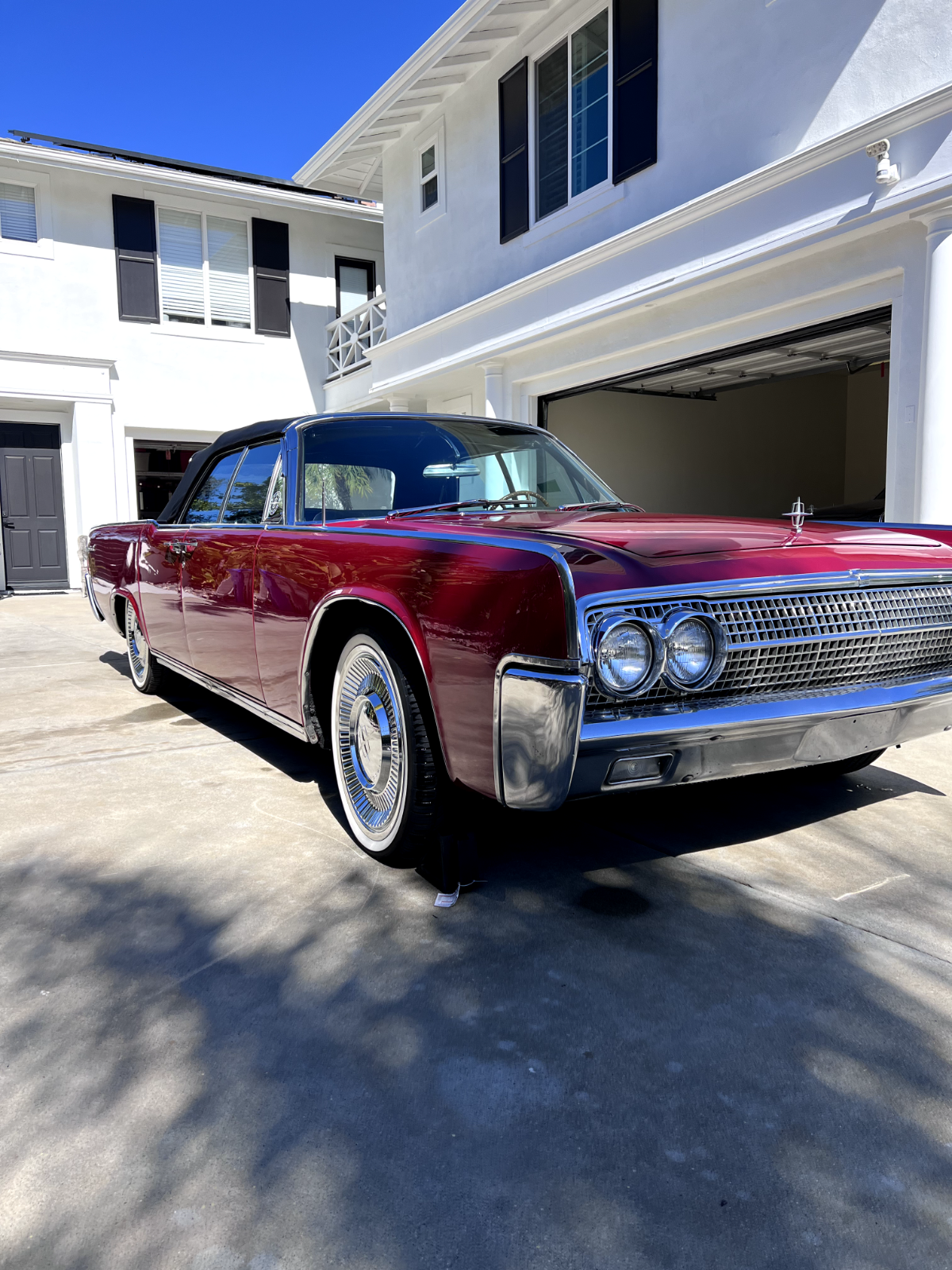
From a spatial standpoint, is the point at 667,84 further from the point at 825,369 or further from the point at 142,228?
the point at 142,228

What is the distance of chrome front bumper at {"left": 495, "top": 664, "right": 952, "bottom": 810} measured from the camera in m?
2.04

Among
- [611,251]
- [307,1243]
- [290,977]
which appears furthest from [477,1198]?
[611,251]

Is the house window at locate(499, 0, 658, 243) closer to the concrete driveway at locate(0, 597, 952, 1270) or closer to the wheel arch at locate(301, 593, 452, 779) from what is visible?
the wheel arch at locate(301, 593, 452, 779)

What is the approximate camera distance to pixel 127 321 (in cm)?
1421

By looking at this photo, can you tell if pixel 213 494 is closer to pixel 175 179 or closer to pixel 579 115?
pixel 579 115

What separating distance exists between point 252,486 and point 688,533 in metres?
2.11

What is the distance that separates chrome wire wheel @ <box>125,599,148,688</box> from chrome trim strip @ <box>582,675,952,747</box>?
4.00 m

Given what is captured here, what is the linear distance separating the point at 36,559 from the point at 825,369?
1168 centimetres

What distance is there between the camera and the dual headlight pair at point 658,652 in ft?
6.97

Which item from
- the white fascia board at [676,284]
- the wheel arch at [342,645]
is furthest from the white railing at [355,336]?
the wheel arch at [342,645]

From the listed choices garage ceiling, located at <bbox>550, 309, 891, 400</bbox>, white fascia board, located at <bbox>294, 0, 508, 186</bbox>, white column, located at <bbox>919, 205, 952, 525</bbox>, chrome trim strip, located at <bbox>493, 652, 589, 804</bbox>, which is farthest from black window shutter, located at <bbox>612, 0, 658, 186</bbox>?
chrome trim strip, located at <bbox>493, 652, 589, 804</bbox>

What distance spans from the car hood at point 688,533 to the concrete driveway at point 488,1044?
1.02 metres

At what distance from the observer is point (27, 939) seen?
244cm

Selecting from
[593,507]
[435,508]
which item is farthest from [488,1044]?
[593,507]
